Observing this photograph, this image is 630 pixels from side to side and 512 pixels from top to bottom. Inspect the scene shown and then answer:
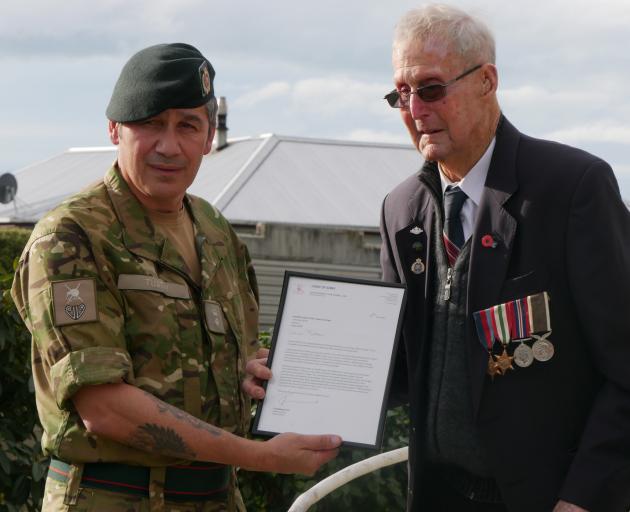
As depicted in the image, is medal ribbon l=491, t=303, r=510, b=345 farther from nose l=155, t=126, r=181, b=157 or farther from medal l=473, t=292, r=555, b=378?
nose l=155, t=126, r=181, b=157

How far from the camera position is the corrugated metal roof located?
1962 centimetres

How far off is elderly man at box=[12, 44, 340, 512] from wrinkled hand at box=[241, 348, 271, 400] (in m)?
0.04

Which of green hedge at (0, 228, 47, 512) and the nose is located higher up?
the nose

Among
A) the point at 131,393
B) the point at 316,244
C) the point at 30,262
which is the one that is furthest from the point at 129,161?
the point at 316,244

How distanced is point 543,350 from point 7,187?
20.0 m

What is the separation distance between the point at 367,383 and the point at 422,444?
35 centimetres

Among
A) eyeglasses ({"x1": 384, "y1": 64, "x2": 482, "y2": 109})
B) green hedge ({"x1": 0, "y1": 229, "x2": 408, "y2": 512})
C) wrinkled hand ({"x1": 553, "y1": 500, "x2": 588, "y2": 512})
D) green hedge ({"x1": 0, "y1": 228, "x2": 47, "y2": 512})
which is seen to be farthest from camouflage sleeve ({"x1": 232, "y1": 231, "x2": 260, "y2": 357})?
green hedge ({"x1": 0, "y1": 228, "x2": 47, "y2": 512})

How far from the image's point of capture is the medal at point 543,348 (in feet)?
10.4

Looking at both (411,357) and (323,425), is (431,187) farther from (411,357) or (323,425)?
(323,425)

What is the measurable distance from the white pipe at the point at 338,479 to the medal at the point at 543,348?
1.03m

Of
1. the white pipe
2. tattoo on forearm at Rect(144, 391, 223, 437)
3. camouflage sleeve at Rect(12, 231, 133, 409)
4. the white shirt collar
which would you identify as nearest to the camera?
camouflage sleeve at Rect(12, 231, 133, 409)

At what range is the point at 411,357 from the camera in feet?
11.6

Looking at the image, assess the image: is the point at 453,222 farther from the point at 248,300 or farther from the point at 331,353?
the point at 248,300

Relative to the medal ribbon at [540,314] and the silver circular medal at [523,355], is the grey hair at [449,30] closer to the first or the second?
the medal ribbon at [540,314]
